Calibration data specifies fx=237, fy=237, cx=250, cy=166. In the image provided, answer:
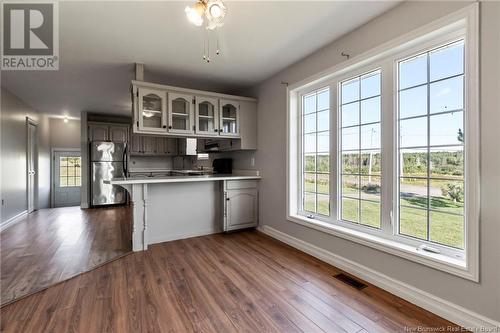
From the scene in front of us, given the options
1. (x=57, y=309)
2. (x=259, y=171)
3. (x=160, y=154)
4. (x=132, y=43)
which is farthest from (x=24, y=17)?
(x=160, y=154)

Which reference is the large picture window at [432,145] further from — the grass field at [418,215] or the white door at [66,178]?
the white door at [66,178]

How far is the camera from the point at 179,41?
2.44 meters

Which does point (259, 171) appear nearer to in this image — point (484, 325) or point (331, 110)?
point (331, 110)

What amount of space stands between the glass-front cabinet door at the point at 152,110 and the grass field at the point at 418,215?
2.46 metres

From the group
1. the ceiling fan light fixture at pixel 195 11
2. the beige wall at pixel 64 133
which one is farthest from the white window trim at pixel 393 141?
the beige wall at pixel 64 133

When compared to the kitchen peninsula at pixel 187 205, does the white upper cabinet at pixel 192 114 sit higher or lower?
higher

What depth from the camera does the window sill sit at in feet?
5.10

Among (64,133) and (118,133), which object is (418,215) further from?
(64,133)

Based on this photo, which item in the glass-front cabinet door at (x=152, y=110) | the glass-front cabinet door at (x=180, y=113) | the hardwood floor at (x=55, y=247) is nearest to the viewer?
the hardwood floor at (x=55, y=247)

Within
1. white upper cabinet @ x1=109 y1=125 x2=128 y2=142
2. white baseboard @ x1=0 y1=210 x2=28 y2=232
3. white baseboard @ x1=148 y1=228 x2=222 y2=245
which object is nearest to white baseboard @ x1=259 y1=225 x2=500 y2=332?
white baseboard @ x1=148 y1=228 x2=222 y2=245

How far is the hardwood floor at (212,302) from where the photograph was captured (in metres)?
1.57

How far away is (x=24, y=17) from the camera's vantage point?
202 cm

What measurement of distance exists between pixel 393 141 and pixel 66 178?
8235 millimetres

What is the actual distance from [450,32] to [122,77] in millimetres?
3778
